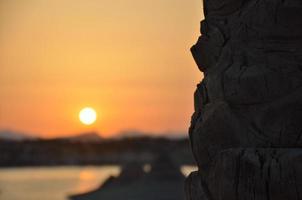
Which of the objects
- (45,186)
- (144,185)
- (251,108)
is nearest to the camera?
(251,108)

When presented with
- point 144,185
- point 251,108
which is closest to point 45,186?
point 144,185

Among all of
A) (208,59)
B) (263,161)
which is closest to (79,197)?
(208,59)

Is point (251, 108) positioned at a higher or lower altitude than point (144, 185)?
lower

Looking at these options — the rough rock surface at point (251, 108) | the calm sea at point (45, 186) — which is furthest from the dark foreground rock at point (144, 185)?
the rough rock surface at point (251, 108)

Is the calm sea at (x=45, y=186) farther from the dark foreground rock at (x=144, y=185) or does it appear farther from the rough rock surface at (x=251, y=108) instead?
the rough rock surface at (x=251, y=108)

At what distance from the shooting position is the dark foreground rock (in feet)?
125

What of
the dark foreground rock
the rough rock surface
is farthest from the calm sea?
the rough rock surface

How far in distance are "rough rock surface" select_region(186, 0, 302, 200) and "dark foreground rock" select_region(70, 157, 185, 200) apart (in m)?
20.6

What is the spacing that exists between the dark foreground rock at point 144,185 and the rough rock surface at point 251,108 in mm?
20556

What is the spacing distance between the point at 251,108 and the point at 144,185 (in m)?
31.4

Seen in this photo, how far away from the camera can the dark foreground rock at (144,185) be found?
125 feet

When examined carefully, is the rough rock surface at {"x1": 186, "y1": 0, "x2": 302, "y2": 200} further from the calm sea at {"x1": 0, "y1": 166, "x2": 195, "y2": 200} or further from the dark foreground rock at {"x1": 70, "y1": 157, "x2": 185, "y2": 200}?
the calm sea at {"x1": 0, "y1": 166, "x2": 195, "y2": 200}

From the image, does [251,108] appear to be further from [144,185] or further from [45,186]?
[45,186]

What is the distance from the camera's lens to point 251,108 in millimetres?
13289
